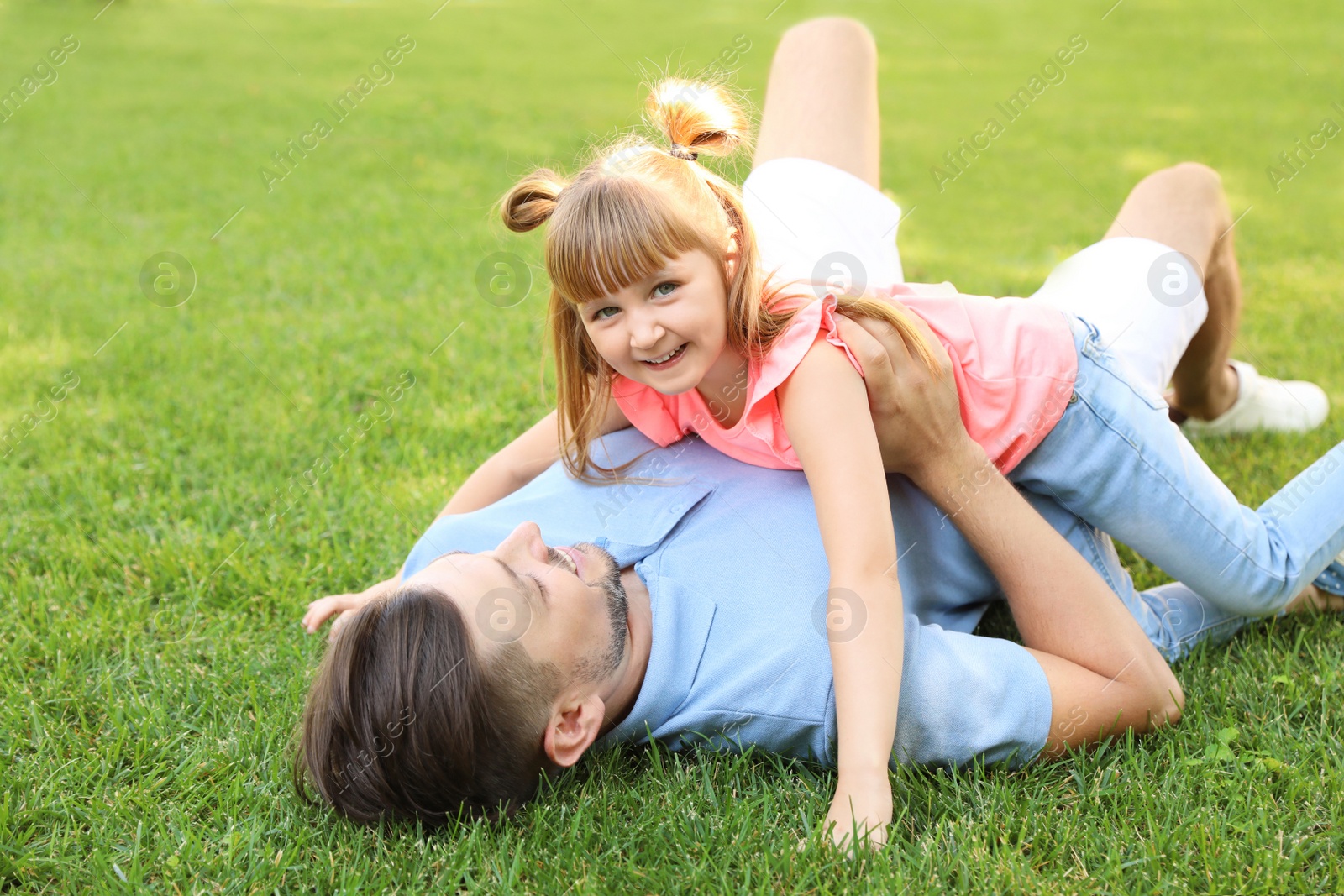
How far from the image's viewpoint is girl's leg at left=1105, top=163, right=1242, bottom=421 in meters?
2.94

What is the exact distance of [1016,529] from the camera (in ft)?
7.32

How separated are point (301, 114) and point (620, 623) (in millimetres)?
9062

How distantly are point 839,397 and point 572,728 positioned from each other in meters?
0.83

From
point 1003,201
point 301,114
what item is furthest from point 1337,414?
point 301,114

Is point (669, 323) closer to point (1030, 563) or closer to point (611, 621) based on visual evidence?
point (611, 621)

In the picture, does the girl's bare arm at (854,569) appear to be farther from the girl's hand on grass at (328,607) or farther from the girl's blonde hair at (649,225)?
the girl's hand on grass at (328,607)

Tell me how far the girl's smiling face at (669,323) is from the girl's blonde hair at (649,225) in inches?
0.9

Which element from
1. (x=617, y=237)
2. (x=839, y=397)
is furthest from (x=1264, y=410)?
(x=617, y=237)

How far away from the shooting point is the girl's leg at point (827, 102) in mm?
3182

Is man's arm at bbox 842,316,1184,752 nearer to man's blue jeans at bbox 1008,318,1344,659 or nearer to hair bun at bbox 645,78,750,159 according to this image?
man's blue jeans at bbox 1008,318,1344,659

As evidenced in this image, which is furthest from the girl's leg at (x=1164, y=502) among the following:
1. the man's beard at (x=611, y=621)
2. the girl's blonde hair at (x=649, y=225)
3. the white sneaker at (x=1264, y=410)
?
the white sneaker at (x=1264, y=410)

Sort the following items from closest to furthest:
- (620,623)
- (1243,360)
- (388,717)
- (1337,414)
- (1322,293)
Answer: (388,717) < (620,623) < (1337,414) < (1243,360) < (1322,293)

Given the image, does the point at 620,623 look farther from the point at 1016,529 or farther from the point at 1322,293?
the point at 1322,293

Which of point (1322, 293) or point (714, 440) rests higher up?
point (714, 440)
